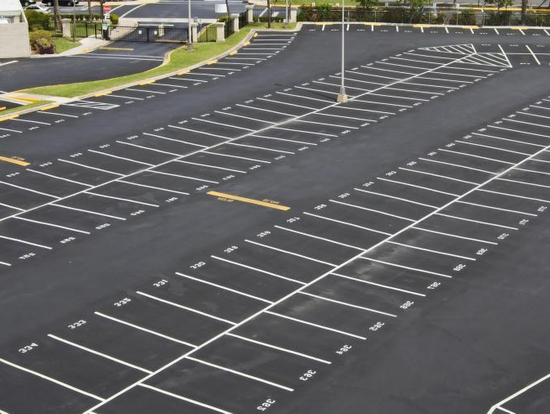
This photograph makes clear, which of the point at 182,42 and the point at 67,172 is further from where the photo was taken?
the point at 182,42

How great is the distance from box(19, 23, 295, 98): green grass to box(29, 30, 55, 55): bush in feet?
29.5

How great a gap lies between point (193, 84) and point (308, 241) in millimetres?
27157

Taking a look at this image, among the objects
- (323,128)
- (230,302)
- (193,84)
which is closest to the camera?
(230,302)

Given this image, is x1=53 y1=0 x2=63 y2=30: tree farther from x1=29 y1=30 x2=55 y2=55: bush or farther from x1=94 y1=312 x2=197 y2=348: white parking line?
x1=94 y1=312 x2=197 y2=348: white parking line

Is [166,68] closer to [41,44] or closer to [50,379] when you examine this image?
[41,44]

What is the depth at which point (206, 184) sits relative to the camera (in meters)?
41.1

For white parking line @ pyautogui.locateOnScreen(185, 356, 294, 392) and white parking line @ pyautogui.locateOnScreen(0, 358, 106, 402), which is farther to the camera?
white parking line @ pyautogui.locateOnScreen(185, 356, 294, 392)

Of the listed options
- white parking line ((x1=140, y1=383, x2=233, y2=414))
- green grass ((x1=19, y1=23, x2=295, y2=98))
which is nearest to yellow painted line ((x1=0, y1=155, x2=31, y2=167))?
green grass ((x1=19, y1=23, x2=295, y2=98))

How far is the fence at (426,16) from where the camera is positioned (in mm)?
81125

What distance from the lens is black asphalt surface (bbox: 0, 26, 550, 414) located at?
25469mm

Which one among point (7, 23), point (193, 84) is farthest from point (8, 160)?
point (7, 23)

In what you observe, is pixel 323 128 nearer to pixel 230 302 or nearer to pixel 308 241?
pixel 308 241

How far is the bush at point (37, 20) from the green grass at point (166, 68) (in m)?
14.3

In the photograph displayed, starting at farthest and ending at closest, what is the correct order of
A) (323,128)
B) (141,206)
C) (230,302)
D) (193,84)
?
(193,84)
(323,128)
(141,206)
(230,302)
